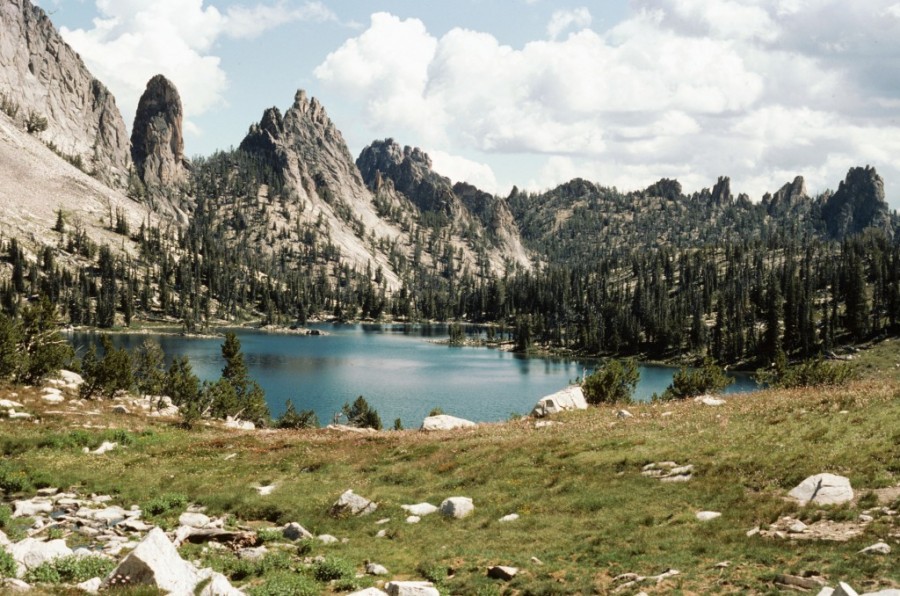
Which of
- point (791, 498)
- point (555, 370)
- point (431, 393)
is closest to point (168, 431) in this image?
point (791, 498)

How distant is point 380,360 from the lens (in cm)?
19462

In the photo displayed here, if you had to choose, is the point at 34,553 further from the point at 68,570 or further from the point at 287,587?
the point at 287,587

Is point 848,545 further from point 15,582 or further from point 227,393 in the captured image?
point 227,393

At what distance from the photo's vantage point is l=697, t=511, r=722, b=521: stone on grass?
20234 millimetres

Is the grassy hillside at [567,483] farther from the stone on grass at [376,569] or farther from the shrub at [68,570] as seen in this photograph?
the shrub at [68,570]

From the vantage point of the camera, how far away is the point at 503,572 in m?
17.9

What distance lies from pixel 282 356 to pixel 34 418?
152 meters

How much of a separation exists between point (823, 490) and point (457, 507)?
1267 centimetres

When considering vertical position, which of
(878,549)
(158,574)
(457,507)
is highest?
(158,574)

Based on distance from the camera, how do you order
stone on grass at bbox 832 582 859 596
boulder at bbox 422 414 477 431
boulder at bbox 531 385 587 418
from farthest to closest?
1. boulder at bbox 422 414 477 431
2. boulder at bbox 531 385 587 418
3. stone on grass at bbox 832 582 859 596

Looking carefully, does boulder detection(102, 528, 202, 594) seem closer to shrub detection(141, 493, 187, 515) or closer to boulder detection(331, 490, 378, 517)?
boulder detection(331, 490, 378, 517)

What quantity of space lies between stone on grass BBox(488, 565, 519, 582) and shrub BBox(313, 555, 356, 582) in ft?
13.4

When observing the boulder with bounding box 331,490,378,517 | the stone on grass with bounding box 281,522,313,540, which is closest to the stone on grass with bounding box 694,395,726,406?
the boulder with bounding box 331,490,378,517

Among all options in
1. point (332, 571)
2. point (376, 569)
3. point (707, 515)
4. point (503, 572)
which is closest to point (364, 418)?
point (376, 569)
